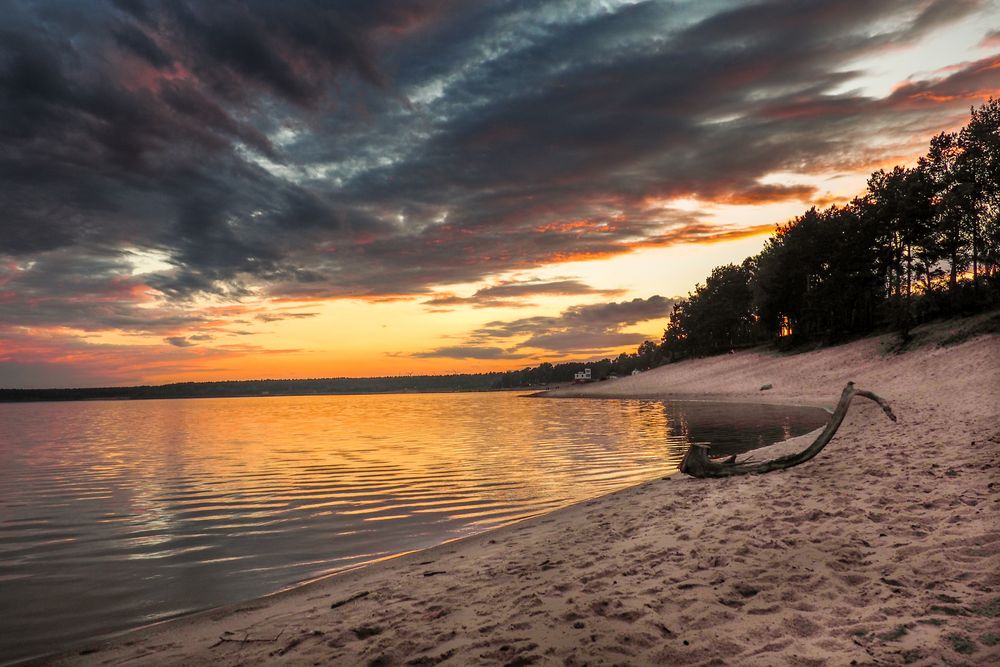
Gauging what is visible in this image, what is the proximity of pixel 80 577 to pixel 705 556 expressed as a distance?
37.3ft

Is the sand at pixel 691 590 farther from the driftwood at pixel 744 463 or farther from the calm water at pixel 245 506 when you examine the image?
the calm water at pixel 245 506

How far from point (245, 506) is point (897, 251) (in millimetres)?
74668

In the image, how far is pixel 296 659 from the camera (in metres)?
6.13

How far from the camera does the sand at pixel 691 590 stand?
5473 millimetres

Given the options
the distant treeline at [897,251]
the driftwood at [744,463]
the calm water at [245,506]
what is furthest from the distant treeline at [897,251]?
the driftwood at [744,463]

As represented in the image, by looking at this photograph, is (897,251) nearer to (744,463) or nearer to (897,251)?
(897,251)

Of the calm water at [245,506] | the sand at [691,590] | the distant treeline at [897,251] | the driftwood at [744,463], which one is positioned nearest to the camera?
the sand at [691,590]

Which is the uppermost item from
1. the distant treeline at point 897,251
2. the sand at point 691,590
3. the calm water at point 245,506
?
the distant treeline at point 897,251

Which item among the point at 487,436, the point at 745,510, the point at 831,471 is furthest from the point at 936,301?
the point at 745,510

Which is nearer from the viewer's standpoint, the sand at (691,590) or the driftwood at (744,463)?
the sand at (691,590)

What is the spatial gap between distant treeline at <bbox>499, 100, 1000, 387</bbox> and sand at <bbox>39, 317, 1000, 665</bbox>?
48899mm

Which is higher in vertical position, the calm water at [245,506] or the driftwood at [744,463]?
the driftwood at [744,463]

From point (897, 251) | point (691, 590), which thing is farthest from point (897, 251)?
point (691, 590)

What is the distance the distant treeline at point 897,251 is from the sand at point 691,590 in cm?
4890
